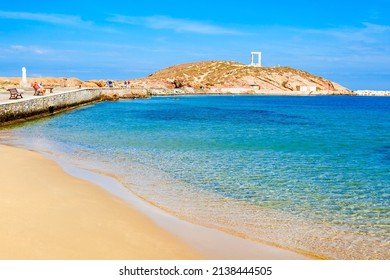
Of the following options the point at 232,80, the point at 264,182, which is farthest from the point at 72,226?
the point at 232,80

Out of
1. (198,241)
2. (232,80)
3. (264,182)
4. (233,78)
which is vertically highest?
(233,78)

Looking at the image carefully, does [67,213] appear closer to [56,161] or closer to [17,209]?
[17,209]

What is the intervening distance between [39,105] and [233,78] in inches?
4499

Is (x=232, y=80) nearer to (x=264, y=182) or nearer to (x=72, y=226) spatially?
(x=264, y=182)

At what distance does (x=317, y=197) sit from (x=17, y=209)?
19.7 feet

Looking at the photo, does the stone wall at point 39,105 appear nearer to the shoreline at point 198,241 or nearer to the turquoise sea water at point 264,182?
→ the turquoise sea water at point 264,182

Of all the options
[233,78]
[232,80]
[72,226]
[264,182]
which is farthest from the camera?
[233,78]

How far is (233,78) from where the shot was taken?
467ft

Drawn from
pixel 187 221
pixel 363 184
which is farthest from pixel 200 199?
pixel 363 184

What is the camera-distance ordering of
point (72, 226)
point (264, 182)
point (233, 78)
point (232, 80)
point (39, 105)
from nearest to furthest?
point (72, 226) < point (264, 182) < point (39, 105) < point (232, 80) < point (233, 78)

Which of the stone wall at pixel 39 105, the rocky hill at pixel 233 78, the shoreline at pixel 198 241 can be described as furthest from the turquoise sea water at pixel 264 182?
the rocky hill at pixel 233 78

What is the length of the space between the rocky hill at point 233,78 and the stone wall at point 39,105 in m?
80.0

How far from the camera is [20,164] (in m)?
11.5
